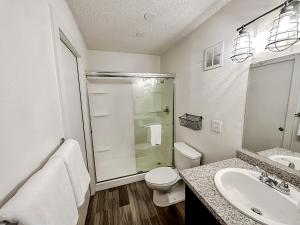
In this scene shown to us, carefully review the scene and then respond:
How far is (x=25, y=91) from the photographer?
57 centimetres

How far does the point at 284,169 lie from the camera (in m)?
0.90

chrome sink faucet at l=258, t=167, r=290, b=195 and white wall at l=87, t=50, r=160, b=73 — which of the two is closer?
chrome sink faucet at l=258, t=167, r=290, b=195

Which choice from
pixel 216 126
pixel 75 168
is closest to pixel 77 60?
pixel 75 168

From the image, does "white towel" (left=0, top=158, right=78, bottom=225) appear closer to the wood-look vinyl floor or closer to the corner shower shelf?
the wood-look vinyl floor

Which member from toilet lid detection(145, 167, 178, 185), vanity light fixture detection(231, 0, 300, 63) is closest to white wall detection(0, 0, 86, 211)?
toilet lid detection(145, 167, 178, 185)

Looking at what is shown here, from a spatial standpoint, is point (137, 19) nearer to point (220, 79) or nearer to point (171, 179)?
point (220, 79)

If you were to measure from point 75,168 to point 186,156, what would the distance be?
4.22ft

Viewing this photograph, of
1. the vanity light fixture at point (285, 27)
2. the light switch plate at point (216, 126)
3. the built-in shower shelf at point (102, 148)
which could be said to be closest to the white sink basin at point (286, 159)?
the light switch plate at point (216, 126)

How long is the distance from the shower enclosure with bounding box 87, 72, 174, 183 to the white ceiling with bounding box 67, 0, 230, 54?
588 mm

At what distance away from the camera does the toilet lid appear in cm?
162

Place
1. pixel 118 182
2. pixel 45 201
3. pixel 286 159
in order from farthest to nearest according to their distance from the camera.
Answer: pixel 118 182, pixel 286 159, pixel 45 201

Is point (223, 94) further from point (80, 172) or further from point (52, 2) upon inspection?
point (52, 2)

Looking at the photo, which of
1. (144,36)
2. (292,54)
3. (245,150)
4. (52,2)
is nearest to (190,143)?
(245,150)

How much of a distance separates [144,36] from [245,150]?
5.91ft
